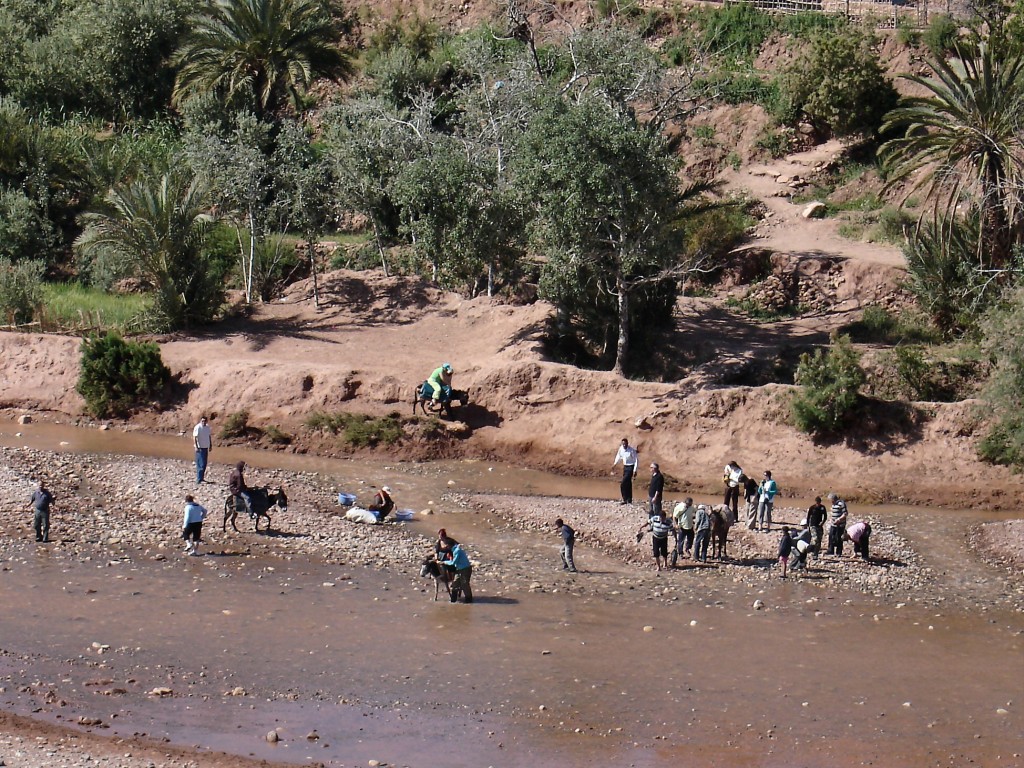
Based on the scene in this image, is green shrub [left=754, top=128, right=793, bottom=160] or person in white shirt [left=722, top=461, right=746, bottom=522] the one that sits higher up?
green shrub [left=754, top=128, right=793, bottom=160]

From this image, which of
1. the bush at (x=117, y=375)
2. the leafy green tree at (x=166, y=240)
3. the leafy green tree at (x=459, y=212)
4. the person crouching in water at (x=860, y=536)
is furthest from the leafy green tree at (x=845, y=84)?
the bush at (x=117, y=375)

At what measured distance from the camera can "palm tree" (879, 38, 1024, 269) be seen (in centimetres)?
3056

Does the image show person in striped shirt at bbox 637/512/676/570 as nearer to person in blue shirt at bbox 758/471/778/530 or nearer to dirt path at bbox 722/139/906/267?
person in blue shirt at bbox 758/471/778/530

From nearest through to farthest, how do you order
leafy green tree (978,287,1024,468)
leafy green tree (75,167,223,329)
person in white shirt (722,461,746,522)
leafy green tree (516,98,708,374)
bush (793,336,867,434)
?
person in white shirt (722,461,746,522) → leafy green tree (978,287,1024,468) → bush (793,336,867,434) → leafy green tree (516,98,708,374) → leafy green tree (75,167,223,329)

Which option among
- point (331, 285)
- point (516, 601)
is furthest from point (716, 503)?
point (331, 285)

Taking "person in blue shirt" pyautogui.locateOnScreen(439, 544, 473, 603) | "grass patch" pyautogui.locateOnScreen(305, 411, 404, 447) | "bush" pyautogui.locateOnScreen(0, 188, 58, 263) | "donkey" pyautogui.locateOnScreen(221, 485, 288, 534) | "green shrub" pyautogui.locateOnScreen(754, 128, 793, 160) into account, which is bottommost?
"person in blue shirt" pyautogui.locateOnScreen(439, 544, 473, 603)

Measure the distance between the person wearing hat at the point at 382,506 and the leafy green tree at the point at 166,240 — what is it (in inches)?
464

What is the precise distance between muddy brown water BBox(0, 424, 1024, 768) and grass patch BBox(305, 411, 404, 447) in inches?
298

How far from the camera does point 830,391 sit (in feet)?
92.1

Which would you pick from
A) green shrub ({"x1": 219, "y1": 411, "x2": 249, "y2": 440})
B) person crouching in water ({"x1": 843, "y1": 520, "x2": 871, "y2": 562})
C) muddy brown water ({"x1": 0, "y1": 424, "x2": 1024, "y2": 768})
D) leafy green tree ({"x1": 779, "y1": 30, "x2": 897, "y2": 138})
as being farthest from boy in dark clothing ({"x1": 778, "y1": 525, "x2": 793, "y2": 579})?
leafy green tree ({"x1": 779, "y1": 30, "x2": 897, "y2": 138})

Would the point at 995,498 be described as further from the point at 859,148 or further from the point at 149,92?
the point at 149,92

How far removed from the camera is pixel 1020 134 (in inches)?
1187

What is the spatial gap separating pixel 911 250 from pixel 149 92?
29.3 meters

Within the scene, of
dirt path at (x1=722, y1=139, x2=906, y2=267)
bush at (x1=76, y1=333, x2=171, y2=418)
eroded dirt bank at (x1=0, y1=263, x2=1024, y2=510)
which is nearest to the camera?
eroded dirt bank at (x1=0, y1=263, x2=1024, y2=510)
